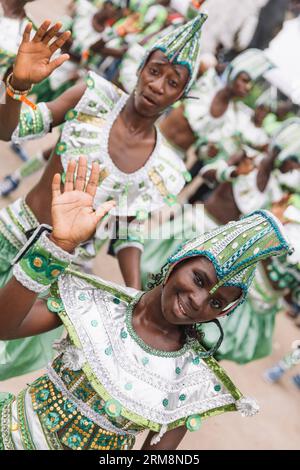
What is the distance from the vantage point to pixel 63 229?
4.93 feet

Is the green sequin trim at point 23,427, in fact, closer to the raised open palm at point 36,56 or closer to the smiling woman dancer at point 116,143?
the smiling woman dancer at point 116,143

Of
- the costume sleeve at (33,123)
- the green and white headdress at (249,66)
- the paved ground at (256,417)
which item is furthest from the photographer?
the green and white headdress at (249,66)

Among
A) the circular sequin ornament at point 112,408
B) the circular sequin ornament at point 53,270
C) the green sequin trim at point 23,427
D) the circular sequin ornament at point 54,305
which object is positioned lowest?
the green sequin trim at point 23,427

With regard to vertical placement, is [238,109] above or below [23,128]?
below

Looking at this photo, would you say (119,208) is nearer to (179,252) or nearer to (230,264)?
(179,252)

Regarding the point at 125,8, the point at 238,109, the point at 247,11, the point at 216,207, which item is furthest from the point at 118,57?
the point at 247,11

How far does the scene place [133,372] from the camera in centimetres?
171

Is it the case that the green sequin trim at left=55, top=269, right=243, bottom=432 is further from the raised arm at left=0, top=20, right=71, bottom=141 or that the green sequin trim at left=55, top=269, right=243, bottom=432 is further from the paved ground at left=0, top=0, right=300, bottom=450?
the paved ground at left=0, top=0, right=300, bottom=450

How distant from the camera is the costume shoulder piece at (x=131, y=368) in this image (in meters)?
1.68

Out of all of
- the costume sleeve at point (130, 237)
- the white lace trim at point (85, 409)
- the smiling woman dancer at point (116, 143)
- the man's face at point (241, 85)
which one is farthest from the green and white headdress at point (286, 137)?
the white lace trim at point (85, 409)

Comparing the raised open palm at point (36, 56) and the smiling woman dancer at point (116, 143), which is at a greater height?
the raised open palm at point (36, 56)

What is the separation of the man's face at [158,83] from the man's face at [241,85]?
Answer: 275cm

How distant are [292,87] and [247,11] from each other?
2532 mm

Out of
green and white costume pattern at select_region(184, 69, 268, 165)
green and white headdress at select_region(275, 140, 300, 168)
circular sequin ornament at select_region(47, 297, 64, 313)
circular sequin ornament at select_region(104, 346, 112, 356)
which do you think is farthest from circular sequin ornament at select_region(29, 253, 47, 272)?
green and white costume pattern at select_region(184, 69, 268, 165)
